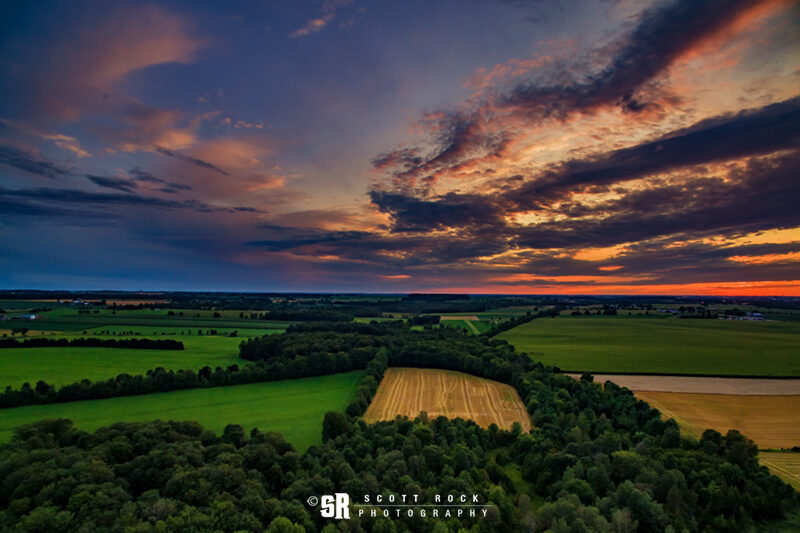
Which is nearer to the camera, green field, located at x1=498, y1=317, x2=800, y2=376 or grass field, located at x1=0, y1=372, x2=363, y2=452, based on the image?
grass field, located at x1=0, y1=372, x2=363, y2=452

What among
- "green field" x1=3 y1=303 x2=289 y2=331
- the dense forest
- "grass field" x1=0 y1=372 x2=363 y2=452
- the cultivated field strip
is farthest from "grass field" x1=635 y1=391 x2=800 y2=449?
"green field" x1=3 y1=303 x2=289 y2=331

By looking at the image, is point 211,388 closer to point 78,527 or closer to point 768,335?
point 78,527

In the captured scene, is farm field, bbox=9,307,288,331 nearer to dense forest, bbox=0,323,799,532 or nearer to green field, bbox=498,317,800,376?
green field, bbox=498,317,800,376

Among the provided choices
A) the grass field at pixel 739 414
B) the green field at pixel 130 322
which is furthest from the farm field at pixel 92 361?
the grass field at pixel 739 414

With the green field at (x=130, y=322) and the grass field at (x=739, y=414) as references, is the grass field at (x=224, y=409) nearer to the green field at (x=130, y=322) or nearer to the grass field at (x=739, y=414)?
the grass field at (x=739, y=414)

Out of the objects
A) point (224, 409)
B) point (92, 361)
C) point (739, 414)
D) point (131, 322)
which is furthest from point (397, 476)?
point (131, 322)

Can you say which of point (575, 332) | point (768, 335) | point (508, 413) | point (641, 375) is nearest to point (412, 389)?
point (508, 413)

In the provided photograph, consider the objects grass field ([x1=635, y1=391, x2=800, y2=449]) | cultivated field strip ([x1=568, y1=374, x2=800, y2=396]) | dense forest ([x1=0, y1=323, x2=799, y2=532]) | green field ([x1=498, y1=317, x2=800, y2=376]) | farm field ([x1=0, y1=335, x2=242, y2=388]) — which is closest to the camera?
dense forest ([x1=0, y1=323, x2=799, y2=532])
